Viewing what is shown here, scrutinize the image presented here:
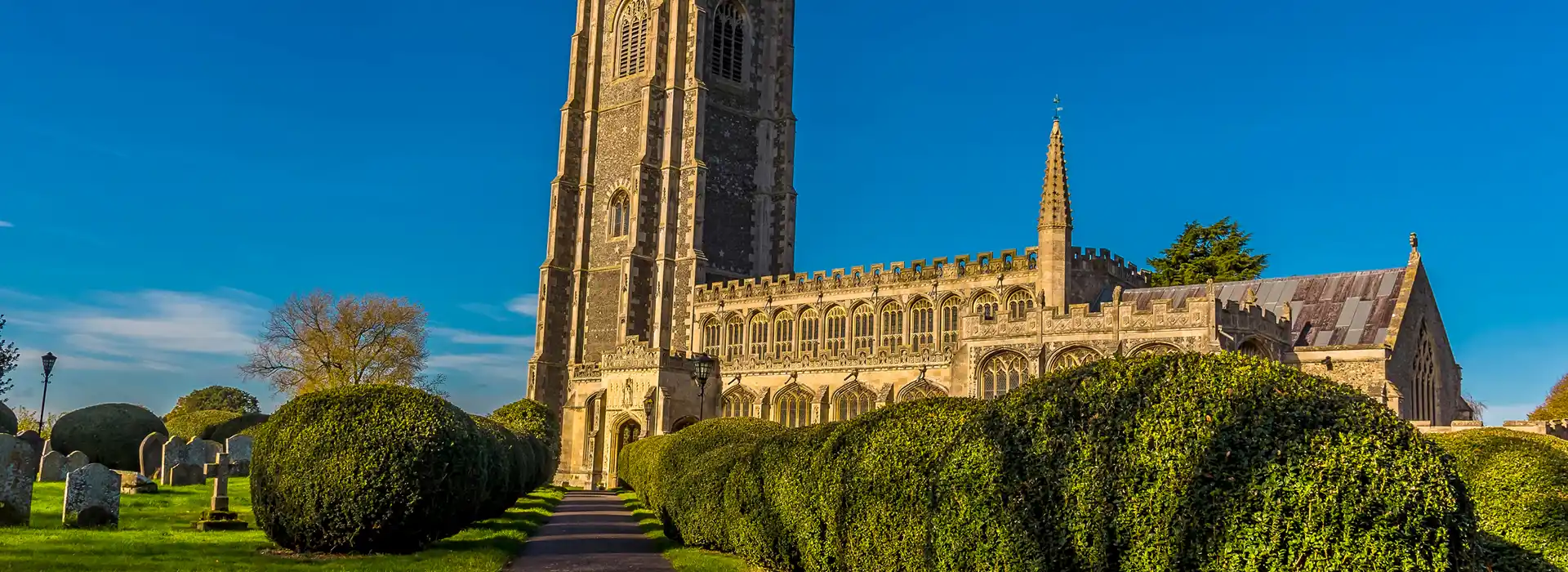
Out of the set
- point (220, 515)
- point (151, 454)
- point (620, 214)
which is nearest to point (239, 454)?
point (151, 454)

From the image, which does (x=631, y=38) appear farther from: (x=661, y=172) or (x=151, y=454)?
(x=151, y=454)

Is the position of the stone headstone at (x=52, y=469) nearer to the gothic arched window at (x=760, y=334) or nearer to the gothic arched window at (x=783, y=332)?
the gothic arched window at (x=760, y=334)

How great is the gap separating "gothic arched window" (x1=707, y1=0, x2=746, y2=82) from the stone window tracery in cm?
1811

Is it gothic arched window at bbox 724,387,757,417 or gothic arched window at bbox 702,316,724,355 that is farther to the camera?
gothic arched window at bbox 702,316,724,355

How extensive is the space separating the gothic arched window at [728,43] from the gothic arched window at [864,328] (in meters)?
17.2

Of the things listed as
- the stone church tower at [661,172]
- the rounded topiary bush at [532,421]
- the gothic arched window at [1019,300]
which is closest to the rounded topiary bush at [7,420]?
the rounded topiary bush at [532,421]

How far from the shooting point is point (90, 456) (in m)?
32.8

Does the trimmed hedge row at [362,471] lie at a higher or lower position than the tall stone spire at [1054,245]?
lower

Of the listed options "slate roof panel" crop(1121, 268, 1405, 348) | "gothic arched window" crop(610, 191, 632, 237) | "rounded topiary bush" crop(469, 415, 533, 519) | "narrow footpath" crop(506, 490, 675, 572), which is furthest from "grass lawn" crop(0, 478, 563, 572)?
"gothic arched window" crop(610, 191, 632, 237)

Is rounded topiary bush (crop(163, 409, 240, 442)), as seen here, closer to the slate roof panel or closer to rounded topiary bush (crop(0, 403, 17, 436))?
rounded topiary bush (crop(0, 403, 17, 436))

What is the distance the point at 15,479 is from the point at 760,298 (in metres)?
33.7

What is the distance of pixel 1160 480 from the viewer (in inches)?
347

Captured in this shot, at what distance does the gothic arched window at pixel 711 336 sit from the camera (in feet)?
167

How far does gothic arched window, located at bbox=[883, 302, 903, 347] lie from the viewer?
4522 centimetres
